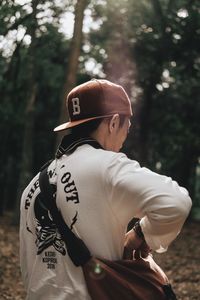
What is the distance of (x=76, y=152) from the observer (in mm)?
2551

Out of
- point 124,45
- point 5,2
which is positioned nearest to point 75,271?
point 5,2

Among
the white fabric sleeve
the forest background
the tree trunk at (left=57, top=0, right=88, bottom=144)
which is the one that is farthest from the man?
the forest background

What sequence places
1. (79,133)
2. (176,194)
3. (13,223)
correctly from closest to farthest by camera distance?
(176,194) → (79,133) → (13,223)

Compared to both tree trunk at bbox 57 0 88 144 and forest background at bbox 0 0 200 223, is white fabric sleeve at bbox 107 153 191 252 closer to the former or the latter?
tree trunk at bbox 57 0 88 144

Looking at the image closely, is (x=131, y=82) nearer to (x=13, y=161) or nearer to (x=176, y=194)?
(x=13, y=161)

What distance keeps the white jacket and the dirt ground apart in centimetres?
668

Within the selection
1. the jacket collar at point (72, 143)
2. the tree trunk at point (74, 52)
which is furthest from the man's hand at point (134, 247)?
the tree trunk at point (74, 52)

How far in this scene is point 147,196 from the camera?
2.25 m

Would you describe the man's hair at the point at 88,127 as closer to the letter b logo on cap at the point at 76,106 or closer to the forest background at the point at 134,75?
the letter b logo on cap at the point at 76,106

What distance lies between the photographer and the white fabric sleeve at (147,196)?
7.39 feet

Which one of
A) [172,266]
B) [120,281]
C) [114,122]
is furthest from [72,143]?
[172,266]

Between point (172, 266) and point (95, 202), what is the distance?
11.4 meters

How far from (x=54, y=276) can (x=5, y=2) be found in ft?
16.1

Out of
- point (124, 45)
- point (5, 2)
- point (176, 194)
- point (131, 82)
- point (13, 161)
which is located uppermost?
point (176, 194)
